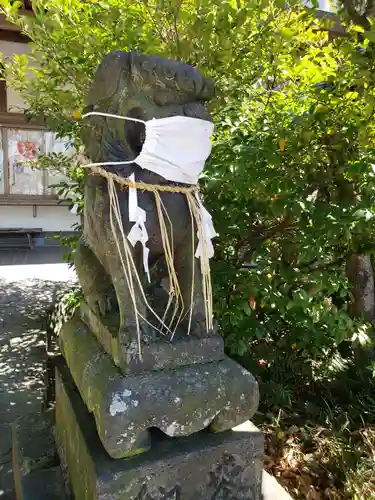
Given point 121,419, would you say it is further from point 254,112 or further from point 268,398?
point 254,112

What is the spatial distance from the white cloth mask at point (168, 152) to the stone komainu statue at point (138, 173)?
1.0 inches

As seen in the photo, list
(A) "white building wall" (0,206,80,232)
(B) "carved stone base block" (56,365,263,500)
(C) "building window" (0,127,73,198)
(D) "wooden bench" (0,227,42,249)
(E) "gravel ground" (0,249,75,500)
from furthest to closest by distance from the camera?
(A) "white building wall" (0,206,80,232) < (D) "wooden bench" (0,227,42,249) < (C) "building window" (0,127,73,198) < (E) "gravel ground" (0,249,75,500) < (B) "carved stone base block" (56,365,263,500)

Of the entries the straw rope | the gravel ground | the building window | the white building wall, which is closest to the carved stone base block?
the straw rope

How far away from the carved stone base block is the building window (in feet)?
23.8

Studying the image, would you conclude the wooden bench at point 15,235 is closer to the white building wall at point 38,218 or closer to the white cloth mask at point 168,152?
the white building wall at point 38,218

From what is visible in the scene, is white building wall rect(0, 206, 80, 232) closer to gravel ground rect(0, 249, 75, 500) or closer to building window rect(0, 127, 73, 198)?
building window rect(0, 127, 73, 198)

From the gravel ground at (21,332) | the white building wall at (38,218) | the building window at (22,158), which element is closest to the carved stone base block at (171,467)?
the gravel ground at (21,332)

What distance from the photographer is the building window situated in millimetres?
7836

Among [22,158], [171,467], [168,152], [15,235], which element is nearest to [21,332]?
[171,467]

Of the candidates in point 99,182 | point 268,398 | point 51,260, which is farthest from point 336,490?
point 51,260

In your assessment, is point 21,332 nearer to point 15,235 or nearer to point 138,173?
point 138,173

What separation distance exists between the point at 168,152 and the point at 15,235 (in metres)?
7.90

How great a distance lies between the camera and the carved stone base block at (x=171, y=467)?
108 centimetres

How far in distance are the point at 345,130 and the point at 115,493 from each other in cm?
179
